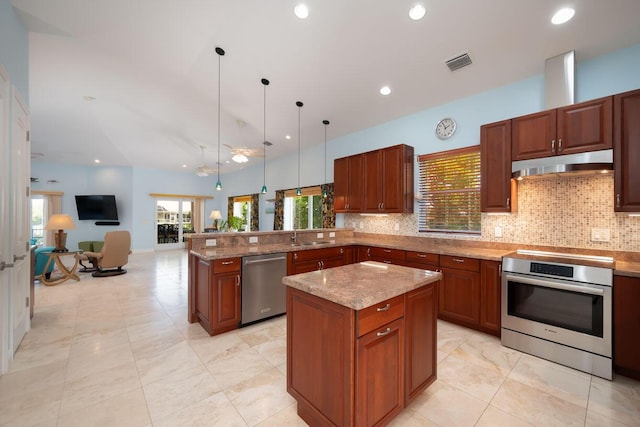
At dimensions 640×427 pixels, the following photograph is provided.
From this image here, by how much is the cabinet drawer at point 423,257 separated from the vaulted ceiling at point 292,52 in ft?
7.33

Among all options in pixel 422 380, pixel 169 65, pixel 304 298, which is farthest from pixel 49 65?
pixel 422 380

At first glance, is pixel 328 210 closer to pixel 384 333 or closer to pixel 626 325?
pixel 384 333

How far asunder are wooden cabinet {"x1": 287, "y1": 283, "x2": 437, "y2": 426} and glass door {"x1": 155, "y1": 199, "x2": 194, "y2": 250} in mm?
9055

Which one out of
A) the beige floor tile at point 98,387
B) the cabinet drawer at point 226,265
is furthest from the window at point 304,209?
the beige floor tile at point 98,387

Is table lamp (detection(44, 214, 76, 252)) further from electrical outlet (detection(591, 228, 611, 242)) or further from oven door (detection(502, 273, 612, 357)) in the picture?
electrical outlet (detection(591, 228, 611, 242))

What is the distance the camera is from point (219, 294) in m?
2.89

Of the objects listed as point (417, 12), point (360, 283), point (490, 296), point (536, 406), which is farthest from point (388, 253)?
point (417, 12)

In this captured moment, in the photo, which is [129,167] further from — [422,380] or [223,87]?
[422,380]

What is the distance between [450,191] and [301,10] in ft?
9.72

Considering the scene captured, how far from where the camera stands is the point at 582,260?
2.38m

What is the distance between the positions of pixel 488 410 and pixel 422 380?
482 mm

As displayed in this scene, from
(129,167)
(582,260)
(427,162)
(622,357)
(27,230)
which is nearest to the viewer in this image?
(622,357)

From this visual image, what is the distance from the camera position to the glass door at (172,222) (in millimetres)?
9312

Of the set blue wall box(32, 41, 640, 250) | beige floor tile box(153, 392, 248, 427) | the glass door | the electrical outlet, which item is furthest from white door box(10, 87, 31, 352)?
the glass door
